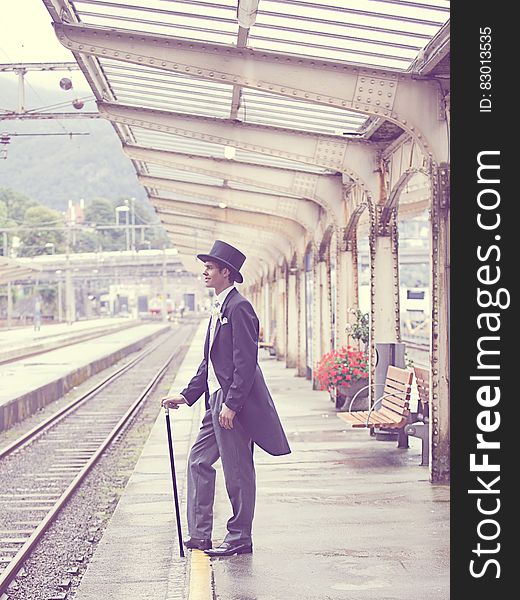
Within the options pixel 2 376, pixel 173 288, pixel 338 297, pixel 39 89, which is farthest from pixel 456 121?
pixel 173 288

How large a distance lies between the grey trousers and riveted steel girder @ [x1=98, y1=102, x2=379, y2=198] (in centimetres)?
759

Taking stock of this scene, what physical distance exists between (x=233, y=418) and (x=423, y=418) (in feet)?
16.9

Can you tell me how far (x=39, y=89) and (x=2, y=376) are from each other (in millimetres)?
8914

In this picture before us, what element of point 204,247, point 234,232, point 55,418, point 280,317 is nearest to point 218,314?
point 55,418

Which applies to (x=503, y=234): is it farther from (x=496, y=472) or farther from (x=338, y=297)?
(x=338, y=297)

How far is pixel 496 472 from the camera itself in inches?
149

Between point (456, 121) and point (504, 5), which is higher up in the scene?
point (504, 5)

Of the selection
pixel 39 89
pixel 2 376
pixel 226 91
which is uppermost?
pixel 39 89

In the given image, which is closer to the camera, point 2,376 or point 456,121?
point 456,121

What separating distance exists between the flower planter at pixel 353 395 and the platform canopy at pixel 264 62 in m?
3.50

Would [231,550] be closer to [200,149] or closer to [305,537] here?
[305,537]

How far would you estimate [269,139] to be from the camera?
49.2 feet

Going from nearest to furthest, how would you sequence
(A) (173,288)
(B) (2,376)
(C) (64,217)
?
(B) (2,376) → (C) (64,217) → (A) (173,288)

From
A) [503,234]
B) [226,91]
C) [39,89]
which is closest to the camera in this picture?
[503,234]
